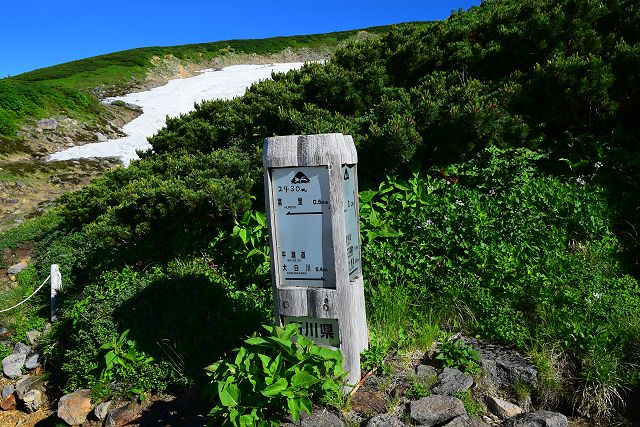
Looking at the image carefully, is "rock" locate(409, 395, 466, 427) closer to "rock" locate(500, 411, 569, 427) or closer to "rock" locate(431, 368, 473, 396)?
"rock" locate(431, 368, 473, 396)

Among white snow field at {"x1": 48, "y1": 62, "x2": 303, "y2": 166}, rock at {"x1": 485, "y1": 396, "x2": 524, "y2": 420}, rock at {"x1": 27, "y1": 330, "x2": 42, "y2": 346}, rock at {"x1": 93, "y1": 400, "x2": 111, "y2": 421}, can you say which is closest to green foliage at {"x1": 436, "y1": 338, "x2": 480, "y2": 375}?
rock at {"x1": 485, "y1": 396, "x2": 524, "y2": 420}

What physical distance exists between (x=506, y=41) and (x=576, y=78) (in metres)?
2.15

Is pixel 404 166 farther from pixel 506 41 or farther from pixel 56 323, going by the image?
pixel 56 323

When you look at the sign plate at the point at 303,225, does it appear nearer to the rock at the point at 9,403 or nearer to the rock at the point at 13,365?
the rock at the point at 9,403

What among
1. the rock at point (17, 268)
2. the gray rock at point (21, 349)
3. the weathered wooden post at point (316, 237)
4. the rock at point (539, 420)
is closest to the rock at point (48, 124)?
the rock at point (17, 268)

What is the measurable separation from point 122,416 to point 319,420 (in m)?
2.02

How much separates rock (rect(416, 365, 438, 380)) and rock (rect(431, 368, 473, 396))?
0.20ft

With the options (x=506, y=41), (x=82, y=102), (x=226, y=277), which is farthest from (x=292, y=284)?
(x=82, y=102)

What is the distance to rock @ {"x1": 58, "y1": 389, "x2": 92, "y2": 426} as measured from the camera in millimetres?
4352

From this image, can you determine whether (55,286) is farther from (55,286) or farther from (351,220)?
(351,220)

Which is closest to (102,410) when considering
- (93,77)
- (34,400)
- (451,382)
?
(34,400)

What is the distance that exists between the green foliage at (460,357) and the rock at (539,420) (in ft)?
1.44

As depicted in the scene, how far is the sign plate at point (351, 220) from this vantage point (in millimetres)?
3289

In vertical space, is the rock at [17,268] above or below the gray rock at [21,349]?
above
